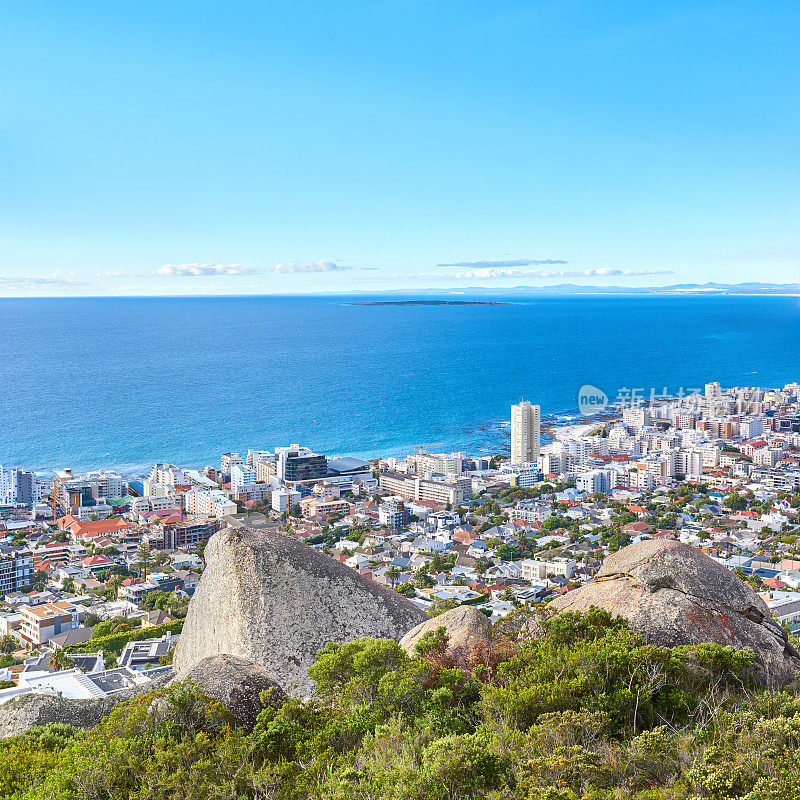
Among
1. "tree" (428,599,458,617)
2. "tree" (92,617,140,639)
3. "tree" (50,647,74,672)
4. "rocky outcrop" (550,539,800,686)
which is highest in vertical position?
"rocky outcrop" (550,539,800,686)

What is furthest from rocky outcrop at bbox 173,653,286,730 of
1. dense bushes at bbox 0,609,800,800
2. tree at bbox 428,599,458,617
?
tree at bbox 428,599,458,617

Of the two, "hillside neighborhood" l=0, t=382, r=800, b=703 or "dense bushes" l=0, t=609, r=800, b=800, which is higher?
"dense bushes" l=0, t=609, r=800, b=800

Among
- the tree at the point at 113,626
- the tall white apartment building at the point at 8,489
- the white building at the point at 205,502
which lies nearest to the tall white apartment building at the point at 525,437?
the white building at the point at 205,502

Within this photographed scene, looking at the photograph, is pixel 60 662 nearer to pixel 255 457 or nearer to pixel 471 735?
pixel 471 735

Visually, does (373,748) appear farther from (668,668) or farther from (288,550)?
(288,550)

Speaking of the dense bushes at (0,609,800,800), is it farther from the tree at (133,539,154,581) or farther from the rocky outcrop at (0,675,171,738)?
the tree at (133,539,154,581)
